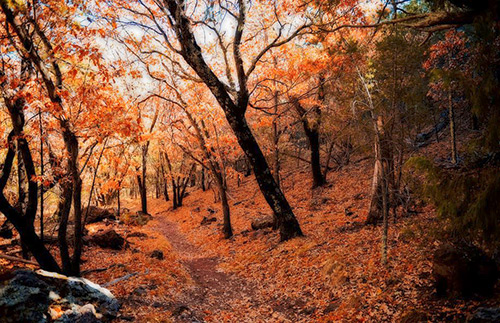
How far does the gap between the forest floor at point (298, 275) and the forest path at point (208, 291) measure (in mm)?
30

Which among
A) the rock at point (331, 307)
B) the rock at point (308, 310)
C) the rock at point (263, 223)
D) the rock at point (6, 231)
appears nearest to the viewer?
the rock at point (331, 307)

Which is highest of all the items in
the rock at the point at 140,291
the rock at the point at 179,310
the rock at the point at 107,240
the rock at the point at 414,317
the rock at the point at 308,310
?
the rock at the point at 107,240

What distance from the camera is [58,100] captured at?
261 inches

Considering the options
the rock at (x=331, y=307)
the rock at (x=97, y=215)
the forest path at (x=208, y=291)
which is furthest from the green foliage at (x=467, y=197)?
the rock at (x=97, y=215)

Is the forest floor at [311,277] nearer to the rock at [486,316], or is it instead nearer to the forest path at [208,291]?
the forest path at [208,291]

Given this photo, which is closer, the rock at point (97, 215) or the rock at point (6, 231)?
Result: the rock at point (6, 231)

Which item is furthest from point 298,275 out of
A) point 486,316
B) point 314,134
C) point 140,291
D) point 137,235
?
point 137,235

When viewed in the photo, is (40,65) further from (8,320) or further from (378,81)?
(378,81)

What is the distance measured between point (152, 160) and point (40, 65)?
24.3 meters

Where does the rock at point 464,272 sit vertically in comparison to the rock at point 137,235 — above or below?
below

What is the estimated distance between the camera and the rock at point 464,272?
440 centimetres

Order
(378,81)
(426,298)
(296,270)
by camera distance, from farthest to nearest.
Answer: (378,81)
(296,270)
(426,298)

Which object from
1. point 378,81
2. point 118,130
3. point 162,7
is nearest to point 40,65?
point 118,130

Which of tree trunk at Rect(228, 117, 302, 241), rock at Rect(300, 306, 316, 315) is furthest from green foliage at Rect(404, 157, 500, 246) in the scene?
tree trunk at Rect(228, 117, 302, 241)
